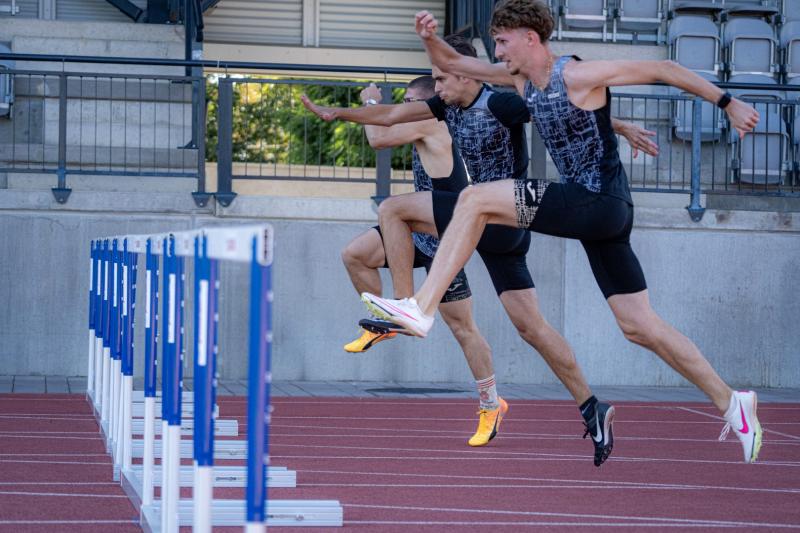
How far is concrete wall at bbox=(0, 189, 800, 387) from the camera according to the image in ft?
40.8

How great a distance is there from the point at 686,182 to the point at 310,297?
4383 millimetres

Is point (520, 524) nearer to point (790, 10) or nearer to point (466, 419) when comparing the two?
point (466, 419)

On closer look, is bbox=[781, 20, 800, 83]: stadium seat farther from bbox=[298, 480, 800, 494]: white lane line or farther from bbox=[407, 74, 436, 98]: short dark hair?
bbox=[298, 480, 800, 494]: white lane line

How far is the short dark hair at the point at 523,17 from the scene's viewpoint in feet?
19.9

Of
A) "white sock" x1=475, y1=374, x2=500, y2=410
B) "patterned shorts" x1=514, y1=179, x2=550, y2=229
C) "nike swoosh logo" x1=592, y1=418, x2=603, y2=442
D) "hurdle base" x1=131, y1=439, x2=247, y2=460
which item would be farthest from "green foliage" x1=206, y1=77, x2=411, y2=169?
"patterned shorts" x1=514, y1=179, x2=550, y2=229

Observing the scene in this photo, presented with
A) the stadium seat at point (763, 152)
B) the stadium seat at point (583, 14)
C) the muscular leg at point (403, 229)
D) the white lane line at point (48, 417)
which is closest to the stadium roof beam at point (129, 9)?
the stadium seat at point (583, 14)

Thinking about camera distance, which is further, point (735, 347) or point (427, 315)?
point (735, 347)

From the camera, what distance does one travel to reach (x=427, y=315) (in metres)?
5.62

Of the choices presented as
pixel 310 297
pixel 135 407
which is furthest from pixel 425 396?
pixel 135 407

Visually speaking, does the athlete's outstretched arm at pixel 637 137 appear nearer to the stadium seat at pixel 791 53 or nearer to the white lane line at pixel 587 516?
the white lane line at pixel 587 516

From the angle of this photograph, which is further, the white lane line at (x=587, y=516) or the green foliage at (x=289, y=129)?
the green foliage at (x=289, y=129)

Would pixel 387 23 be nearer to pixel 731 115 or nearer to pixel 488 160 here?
pixel 488 160

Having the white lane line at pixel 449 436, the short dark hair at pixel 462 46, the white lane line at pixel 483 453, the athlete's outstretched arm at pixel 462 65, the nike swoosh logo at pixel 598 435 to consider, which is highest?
the short dark hair at pixel 462 46

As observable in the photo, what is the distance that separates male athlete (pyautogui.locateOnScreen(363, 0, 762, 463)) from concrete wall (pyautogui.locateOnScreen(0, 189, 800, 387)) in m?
6.49
